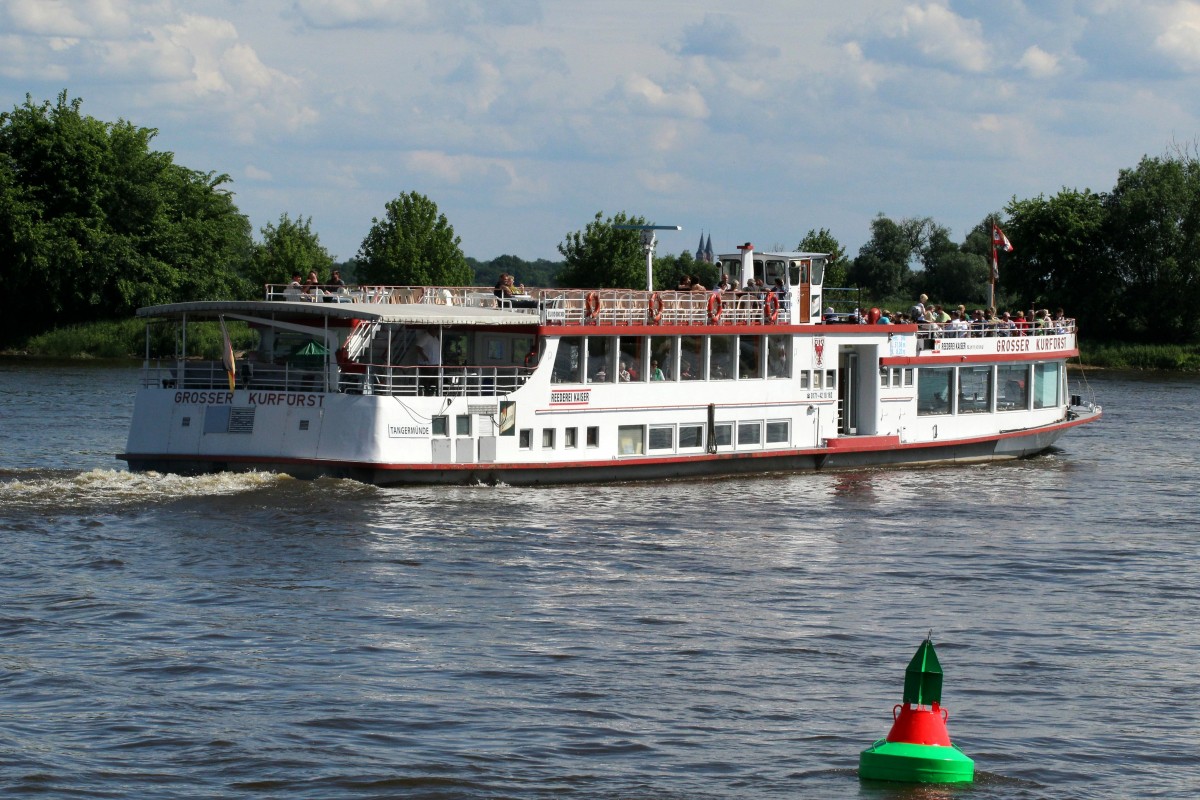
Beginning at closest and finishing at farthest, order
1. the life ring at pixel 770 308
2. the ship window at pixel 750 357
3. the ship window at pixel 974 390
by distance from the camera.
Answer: the ship window at pixel 750 357
the life ring at pixel 770 308
the ship window at pixel 974 390

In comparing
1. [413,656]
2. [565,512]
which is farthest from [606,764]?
[565,512]

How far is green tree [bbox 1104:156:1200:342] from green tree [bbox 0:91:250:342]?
54.7 metres

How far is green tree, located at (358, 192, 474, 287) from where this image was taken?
105m

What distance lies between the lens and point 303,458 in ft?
106

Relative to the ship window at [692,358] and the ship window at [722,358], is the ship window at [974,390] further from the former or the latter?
the ship window at [692,358]

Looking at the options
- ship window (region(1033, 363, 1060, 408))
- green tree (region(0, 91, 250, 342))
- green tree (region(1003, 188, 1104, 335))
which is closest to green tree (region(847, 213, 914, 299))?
green tree (region(1003, 188, 1104, 335))

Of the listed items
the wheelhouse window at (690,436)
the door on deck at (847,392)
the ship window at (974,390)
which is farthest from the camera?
the ship window at (974,390)

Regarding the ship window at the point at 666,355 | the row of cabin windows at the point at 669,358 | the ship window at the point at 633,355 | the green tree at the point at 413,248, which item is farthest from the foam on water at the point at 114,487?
the green tree at the point at 413,248

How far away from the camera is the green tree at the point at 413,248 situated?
105m

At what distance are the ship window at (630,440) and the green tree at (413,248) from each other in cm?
6895

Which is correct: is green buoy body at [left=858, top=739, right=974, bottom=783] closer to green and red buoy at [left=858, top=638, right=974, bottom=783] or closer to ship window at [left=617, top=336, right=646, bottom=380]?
green and red buoy at [left=858, top=638, right=974, bottom=783]

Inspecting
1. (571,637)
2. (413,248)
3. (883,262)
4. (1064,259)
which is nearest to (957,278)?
(883,262)

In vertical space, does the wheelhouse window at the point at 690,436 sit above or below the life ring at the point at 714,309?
below

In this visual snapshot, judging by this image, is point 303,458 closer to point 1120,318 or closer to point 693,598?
point 693,598
